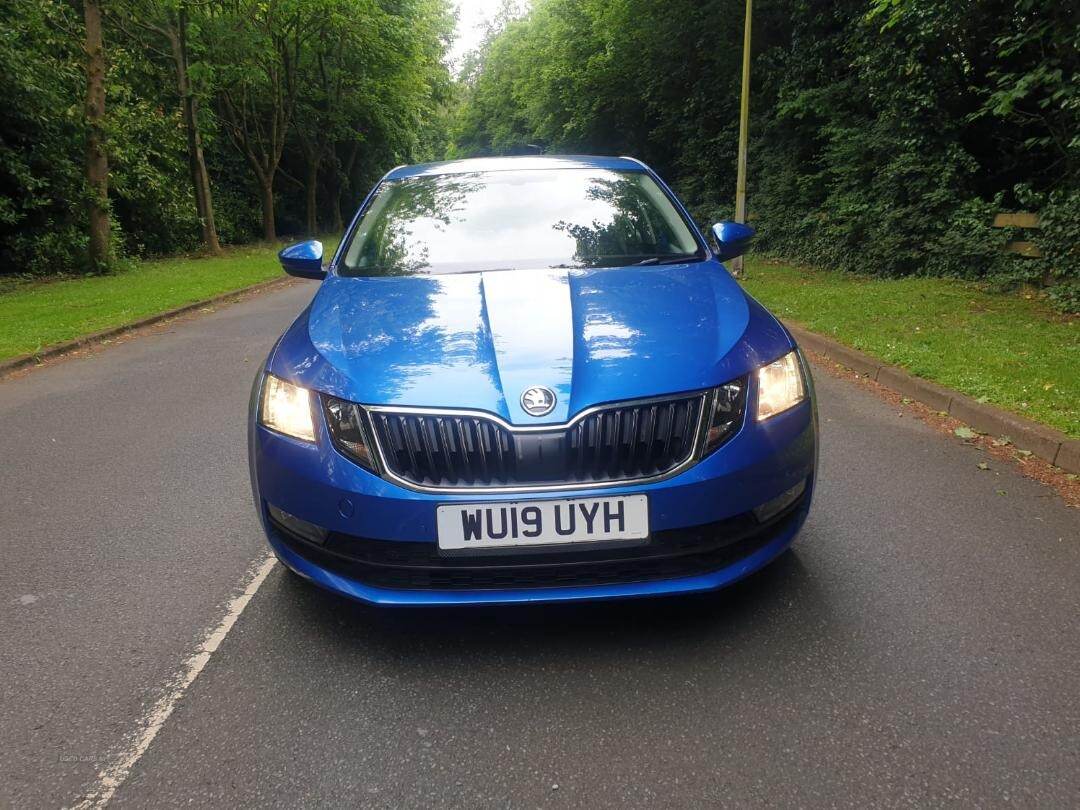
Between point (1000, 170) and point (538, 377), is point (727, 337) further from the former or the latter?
point (1000, 170)

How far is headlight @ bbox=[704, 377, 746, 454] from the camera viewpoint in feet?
8.05

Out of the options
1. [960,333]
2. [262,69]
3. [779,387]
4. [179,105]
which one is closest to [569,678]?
[779,387]

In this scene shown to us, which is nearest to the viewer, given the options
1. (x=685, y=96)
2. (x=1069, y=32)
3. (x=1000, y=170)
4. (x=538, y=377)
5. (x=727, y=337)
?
(x=538, y=377)

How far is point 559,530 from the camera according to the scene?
233cm

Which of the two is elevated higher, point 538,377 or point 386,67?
point 386,67

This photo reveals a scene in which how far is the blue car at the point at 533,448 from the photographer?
7.68 feet

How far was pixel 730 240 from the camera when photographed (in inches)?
156

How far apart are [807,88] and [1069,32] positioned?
756 cm

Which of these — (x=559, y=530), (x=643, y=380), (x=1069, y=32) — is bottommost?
(x=559, y=530)

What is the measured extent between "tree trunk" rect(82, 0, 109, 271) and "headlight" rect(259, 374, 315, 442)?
1623cm

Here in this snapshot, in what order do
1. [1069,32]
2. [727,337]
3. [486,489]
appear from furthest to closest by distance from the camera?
[1069,32]
[727,337]
[486,489]

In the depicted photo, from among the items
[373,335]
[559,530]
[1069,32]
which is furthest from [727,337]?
[1069,32]

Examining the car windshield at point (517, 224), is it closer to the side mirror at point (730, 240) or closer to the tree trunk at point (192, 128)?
the side mirror at point (730, 240)

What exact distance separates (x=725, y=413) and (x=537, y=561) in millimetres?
698
